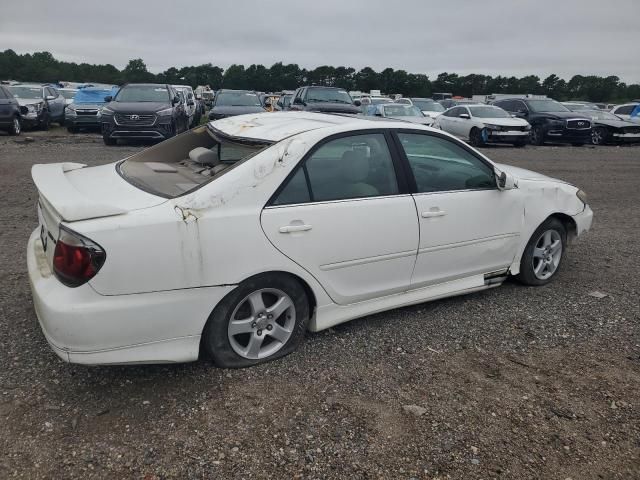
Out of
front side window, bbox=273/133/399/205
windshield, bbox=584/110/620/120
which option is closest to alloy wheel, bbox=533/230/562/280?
front side window, bbox=273/133/399/205

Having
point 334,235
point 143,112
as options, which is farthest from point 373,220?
point 143,112

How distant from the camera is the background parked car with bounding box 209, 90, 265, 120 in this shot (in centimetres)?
1519

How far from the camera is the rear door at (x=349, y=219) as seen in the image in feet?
10.5

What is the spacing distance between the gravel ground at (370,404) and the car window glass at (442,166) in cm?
97

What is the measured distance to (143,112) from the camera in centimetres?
1380

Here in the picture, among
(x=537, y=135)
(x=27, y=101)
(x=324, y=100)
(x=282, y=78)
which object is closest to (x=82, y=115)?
(x=27, y=101)

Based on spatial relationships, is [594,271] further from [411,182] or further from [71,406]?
[71,406]

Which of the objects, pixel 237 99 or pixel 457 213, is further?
pixel 237 99

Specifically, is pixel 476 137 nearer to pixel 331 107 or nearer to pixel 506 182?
pixel 331 107

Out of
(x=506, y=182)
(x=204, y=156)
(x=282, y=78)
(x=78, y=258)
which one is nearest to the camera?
(x=78, y=258)

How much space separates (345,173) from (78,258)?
170cm

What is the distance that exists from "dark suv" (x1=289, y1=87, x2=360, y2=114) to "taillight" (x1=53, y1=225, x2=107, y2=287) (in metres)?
13.7

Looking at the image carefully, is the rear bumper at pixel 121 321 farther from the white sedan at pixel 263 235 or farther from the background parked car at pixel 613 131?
the background parked car at pixel 613 131

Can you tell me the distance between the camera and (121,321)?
2.74 meters
